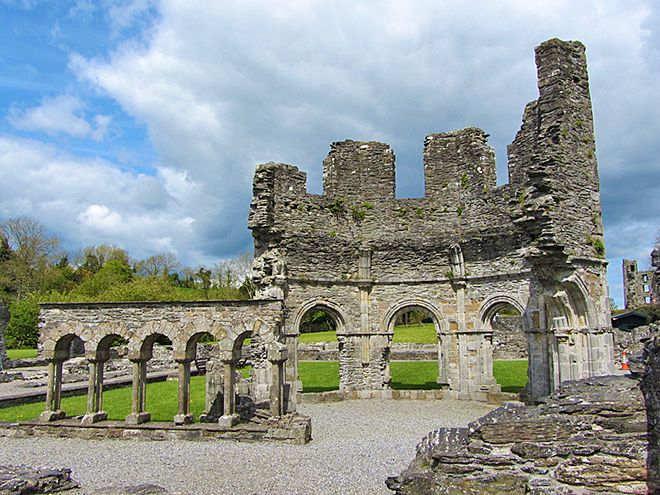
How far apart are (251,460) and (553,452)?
568 cm

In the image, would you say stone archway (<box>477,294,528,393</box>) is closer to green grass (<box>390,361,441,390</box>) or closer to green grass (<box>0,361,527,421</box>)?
green grass (<box>0,361,527,421</box>)

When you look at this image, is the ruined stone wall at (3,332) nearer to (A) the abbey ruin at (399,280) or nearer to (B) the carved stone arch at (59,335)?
(A) the abbey ruin at (399,280)

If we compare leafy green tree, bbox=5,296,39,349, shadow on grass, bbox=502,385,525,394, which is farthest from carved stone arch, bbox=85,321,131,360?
leafy green tree, bbox=5,296,39,349

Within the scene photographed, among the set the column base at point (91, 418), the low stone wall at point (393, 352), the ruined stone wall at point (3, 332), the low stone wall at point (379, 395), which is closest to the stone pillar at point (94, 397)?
the column base at point (91, 418)

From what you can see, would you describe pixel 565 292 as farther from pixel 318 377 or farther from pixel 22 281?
pixel 22 281

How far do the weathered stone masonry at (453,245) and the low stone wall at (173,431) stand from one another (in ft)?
16.3

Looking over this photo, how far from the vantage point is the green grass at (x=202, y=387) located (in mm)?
14727

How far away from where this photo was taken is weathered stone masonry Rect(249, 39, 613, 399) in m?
12.9

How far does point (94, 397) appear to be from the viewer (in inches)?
474

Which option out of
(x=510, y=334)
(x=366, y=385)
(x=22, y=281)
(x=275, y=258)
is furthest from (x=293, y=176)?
(x=22, y=281)

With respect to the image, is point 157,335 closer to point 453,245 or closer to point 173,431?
point 173,431

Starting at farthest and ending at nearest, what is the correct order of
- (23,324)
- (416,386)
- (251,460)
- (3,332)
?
(23,324)
(3,332)
(416,386)
(251,460)

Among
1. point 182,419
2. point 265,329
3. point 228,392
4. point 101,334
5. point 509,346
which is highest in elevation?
point 265,329

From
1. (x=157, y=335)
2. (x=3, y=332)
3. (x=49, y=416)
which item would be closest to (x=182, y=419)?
(x=157, y=335)
